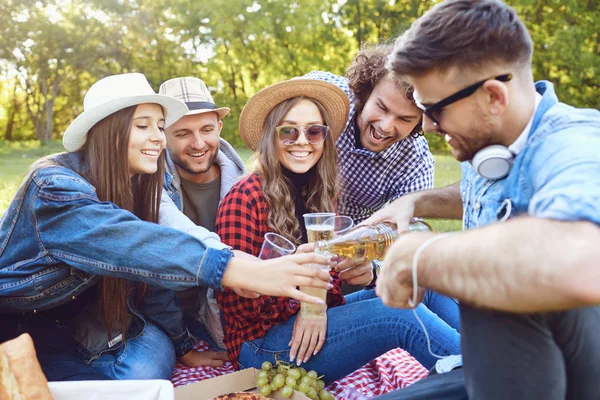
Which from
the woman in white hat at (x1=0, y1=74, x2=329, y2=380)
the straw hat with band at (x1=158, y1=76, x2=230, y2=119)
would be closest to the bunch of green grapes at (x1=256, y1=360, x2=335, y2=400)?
the woman in white hat at (x1=0, y1=74, x2=329, y2=380)

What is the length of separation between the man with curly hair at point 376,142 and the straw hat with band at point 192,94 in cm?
79

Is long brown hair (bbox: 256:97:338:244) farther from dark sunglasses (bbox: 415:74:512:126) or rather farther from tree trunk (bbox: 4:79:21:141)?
tree trunk (bbox: 4:79:21:141)

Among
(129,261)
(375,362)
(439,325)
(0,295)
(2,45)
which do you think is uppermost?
(2,45)

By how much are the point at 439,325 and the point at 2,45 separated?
30501mm

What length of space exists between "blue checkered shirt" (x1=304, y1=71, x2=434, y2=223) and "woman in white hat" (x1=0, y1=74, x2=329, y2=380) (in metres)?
1.51

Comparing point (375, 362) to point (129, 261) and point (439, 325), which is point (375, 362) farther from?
point (129, 261)

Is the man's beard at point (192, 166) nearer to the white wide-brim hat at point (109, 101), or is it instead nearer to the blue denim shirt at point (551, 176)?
the white wide-brim hat at point (109, 101)

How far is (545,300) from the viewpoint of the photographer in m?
1.43

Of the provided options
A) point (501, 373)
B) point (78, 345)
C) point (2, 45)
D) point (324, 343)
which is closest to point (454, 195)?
point (324, 343)

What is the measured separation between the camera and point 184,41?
2888 centimetres

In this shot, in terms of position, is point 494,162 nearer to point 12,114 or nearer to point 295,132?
point 295,132

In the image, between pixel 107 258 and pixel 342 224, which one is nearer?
pixel 107 258

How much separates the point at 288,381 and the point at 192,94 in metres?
2.38

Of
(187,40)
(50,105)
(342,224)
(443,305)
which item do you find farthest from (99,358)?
(50,105)
